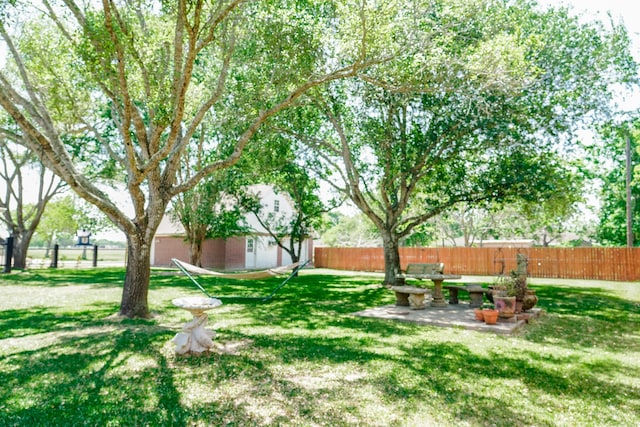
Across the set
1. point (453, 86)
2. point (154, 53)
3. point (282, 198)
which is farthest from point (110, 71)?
point (282, 198)

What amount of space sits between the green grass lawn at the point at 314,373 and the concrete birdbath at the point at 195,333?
0.18 m

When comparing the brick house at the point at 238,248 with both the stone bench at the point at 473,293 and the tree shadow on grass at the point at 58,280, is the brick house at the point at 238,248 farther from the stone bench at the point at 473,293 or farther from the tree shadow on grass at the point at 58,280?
the stone bench at the point at 473,293

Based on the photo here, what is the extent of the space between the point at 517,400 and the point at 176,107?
5971 mm

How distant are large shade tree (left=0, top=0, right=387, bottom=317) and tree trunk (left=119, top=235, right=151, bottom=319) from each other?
2 cm

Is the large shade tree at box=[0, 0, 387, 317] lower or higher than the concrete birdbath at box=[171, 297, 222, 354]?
higher

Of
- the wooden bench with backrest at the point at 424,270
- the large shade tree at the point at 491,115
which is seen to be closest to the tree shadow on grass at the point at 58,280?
the large shade tree at the point at 491,115

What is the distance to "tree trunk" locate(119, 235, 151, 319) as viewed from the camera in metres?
7.10

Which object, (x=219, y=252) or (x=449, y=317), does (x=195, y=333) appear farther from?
(x=219, y=252)

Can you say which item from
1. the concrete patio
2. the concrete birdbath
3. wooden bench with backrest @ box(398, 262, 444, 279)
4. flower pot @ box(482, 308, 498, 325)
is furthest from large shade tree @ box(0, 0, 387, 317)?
wooden bench with backrest @ box(398, 262, 444, 279)

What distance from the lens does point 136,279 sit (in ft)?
23.4

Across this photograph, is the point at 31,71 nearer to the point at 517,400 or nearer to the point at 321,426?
the point at 321,426

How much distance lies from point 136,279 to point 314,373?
413cm

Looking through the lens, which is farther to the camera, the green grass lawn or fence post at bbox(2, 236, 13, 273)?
fence post at bbox(2, 236, 13, 273)

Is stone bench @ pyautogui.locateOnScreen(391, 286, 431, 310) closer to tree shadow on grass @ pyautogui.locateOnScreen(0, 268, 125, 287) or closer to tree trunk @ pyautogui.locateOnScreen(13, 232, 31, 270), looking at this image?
tree shadow on grass @ pyautogui.locateOnScreen(0, 268, 125, 287)
